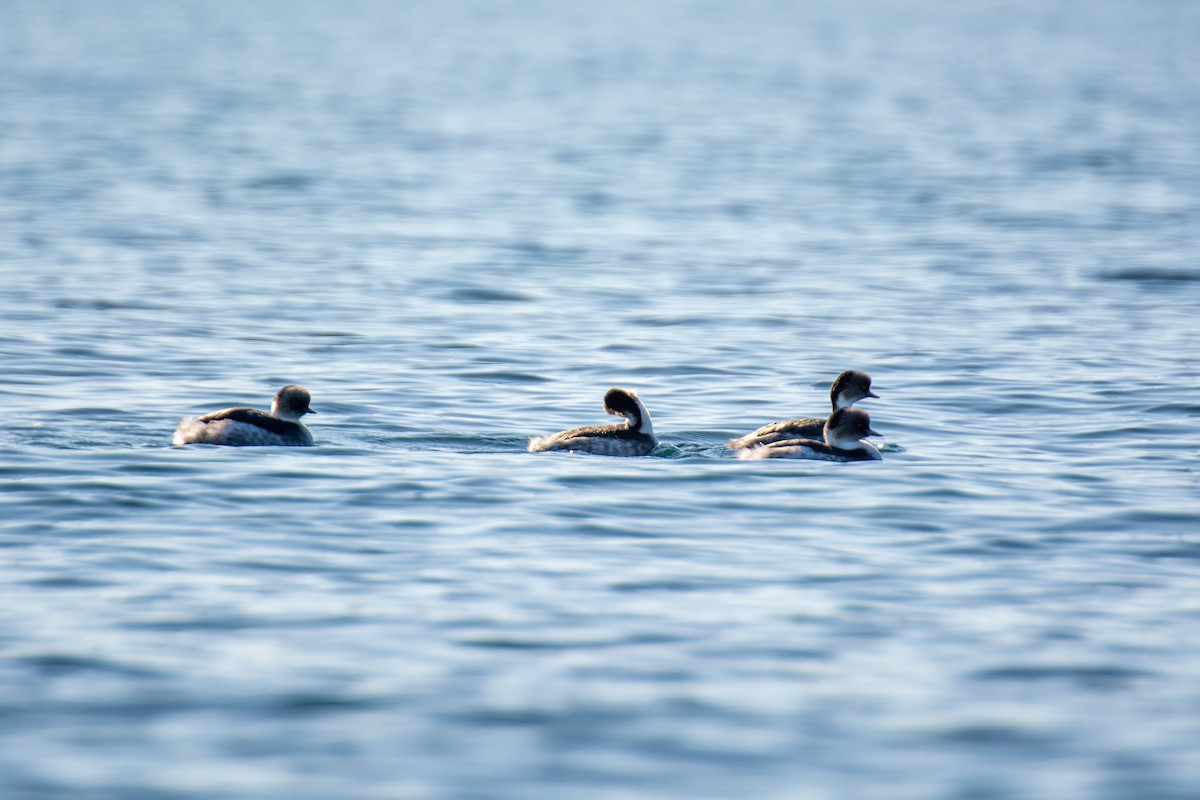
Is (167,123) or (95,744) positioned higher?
(167,123)

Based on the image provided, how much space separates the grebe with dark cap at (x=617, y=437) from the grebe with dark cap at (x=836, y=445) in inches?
32.8

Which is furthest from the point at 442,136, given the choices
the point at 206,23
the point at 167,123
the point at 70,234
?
the point at 206,23

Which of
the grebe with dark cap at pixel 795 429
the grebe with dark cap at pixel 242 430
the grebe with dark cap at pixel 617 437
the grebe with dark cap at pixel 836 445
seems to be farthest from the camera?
the grebe with dark cap at pixel 795 429

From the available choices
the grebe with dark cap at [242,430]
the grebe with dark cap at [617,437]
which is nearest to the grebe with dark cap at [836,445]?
the grebe with dark cap at [617,437]

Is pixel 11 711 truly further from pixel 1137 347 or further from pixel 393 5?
pixel 393 5

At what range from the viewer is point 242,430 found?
14.0m

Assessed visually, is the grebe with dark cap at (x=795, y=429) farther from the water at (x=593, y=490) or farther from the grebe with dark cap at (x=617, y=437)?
the grebe with dark cap at (x=617, y=437)

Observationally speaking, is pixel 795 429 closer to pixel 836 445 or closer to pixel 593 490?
pixel 836 445

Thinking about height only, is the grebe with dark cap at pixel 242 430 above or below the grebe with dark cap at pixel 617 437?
above

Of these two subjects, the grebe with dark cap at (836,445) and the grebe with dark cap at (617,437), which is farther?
the grebe with dark cap at (617,437)

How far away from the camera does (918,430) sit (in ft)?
51.5

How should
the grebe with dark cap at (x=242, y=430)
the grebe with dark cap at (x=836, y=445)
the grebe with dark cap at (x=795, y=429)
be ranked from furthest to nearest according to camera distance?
the grebe with dark cap at (x=795, y=429), the grebe with dark cap at (x=836, y=445), the grebe with dark cap at (x=242, y=430)

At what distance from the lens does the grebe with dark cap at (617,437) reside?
14273mm

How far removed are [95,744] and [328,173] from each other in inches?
1272
